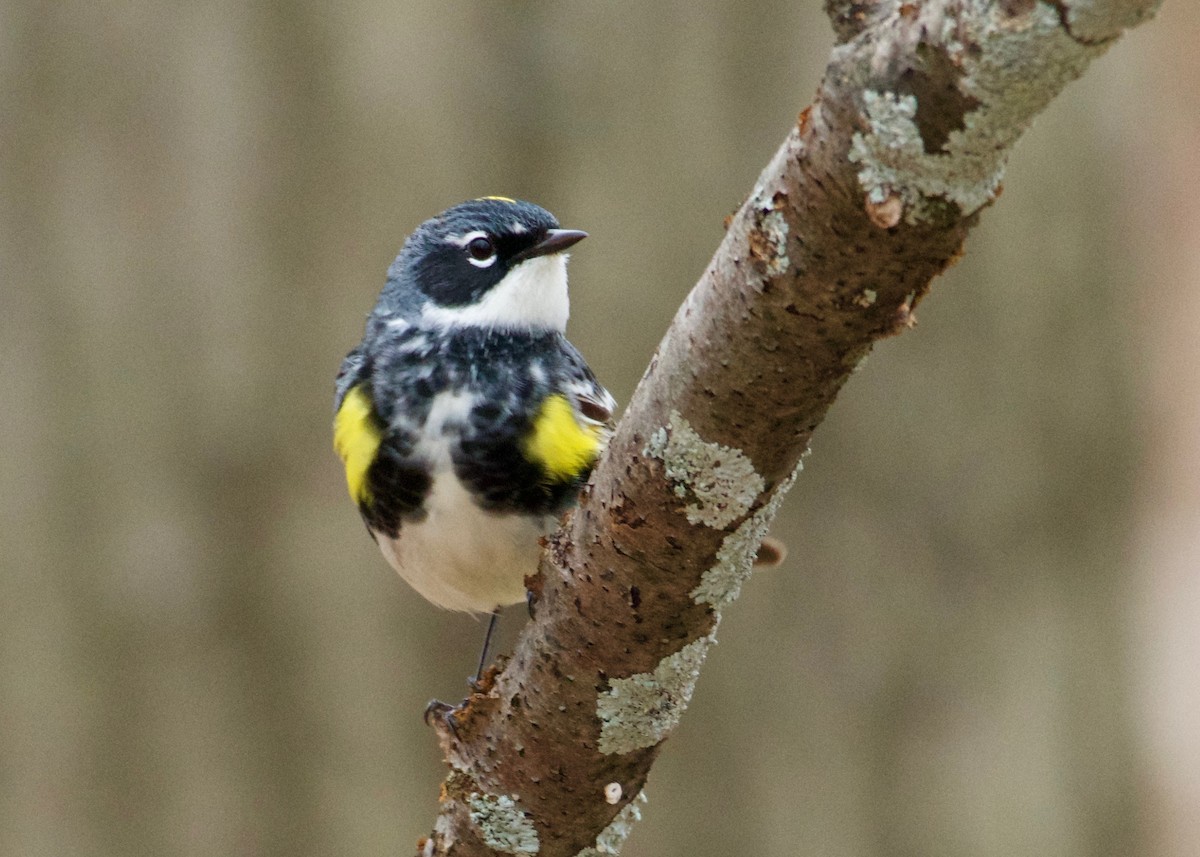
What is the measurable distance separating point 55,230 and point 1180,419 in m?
5.64

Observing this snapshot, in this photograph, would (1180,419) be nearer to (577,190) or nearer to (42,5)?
(577,190)

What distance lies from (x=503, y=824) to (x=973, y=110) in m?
1.63

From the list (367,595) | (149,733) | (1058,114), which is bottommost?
(149,733)

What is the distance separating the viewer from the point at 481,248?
359 cm

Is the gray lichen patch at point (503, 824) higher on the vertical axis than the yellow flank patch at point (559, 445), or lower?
lower

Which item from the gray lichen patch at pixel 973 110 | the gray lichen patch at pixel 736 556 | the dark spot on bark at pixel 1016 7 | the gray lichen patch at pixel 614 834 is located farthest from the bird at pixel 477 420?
the dark spot on bark at pixel 1016 7

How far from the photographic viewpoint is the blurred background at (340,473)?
14.8 ft

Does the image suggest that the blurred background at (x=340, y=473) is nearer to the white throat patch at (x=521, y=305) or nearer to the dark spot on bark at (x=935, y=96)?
the white throat patch at (x=521, y=305)

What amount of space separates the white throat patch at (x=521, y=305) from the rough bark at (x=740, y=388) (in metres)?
1.10

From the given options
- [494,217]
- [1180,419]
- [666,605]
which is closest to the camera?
[666,605]

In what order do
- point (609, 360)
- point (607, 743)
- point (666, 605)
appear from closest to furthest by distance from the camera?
point (666, 605) < point (607, 743) < point (609, 360)

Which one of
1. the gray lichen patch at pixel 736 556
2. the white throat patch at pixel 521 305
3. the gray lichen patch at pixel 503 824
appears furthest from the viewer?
the white throat patch at pixel 521 305

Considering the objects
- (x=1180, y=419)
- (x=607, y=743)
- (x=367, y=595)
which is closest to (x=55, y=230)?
(x=367, y=595)

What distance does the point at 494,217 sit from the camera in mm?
3582
